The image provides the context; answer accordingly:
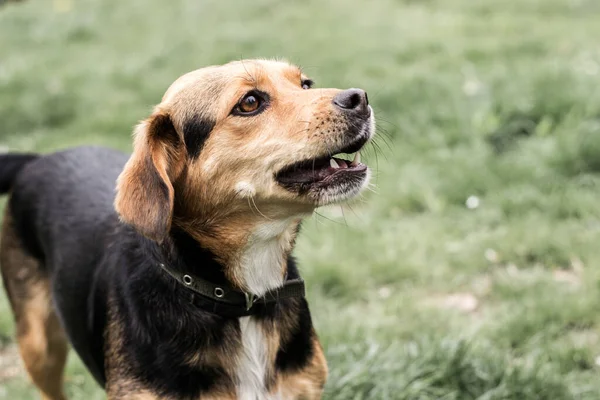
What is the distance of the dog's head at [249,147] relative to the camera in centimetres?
308

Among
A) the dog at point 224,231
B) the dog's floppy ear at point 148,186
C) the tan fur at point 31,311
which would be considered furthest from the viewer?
the tan fur at point 31,311

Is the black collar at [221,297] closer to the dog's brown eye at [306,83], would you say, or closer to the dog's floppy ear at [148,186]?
the dog's floppy ear at [148,186]

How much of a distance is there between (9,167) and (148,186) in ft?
6.25

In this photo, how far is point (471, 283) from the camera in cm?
538

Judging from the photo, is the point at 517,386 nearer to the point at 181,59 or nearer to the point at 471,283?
the point at 471,283

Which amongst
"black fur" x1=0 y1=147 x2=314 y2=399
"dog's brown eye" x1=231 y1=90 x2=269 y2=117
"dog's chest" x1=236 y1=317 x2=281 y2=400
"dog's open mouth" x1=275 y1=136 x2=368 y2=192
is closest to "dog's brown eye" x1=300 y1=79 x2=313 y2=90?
"dog's brown eye" x1=231 y1=90 x2=269 y2=117

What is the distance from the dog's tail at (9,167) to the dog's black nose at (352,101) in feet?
7.30

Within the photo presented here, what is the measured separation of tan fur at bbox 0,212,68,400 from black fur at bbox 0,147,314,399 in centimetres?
10

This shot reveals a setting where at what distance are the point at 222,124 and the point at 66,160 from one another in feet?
4.69

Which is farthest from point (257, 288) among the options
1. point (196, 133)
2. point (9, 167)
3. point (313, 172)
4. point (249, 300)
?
point (9, 167)

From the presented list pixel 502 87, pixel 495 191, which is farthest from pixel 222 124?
pixel 502 87

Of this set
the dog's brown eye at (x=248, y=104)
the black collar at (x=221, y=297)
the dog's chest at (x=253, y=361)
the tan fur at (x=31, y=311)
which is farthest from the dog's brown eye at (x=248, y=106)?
the tan fur at (x=31, y=311)

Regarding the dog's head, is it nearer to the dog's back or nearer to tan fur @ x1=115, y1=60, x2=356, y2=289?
tan fur @ x1=115, y1=60, x2=356, y2=289

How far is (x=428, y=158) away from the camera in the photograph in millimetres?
7051
